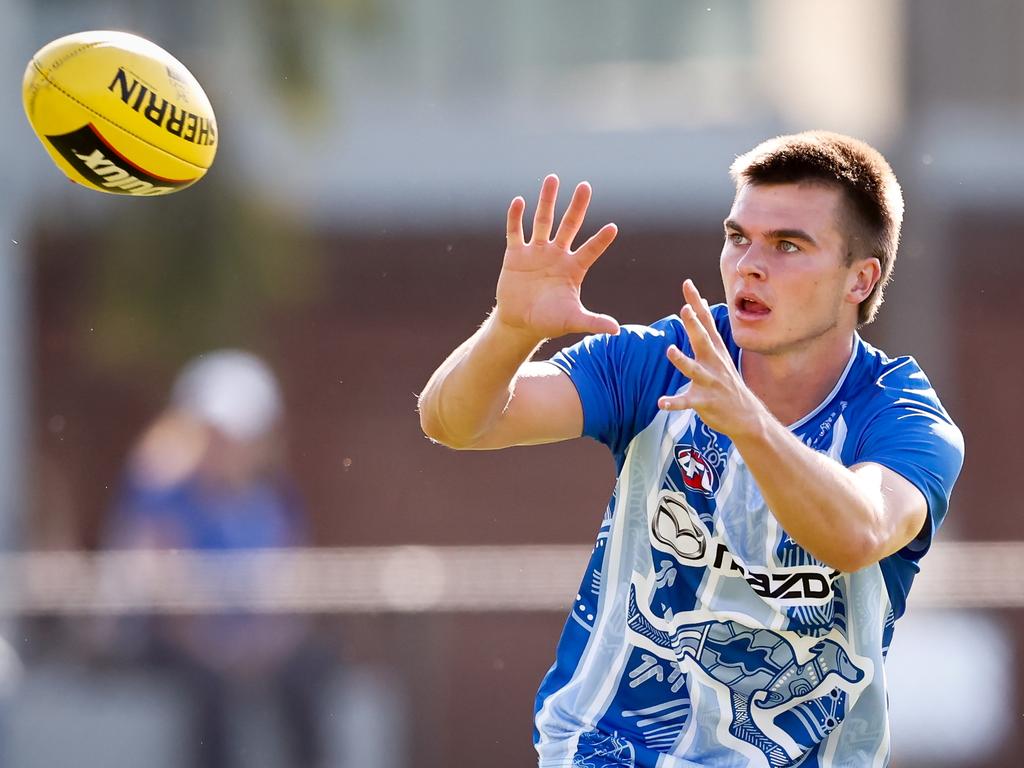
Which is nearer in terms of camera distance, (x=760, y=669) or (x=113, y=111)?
(x=760, y=669)

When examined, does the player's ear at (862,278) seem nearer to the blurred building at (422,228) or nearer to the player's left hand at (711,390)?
the player's left hand at (711,390)

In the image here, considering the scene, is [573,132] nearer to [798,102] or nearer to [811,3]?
[798,102]

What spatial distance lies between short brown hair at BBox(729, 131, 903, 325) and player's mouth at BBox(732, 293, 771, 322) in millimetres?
330

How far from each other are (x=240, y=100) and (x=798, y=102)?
6025 millimetres

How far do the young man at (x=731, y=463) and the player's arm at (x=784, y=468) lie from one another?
0.94ft

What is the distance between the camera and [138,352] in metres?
16.7

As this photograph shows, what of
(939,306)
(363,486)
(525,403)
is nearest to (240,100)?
(363,486)

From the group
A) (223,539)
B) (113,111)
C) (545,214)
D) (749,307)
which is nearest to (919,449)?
(749,307)

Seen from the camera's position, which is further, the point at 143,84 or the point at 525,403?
the point at 143,84

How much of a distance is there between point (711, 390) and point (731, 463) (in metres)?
0.65

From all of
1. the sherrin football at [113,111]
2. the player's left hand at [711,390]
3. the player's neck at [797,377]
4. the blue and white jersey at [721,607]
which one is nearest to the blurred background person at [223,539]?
the sherrin football at [113,111]

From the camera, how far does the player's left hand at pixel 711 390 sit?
388 cm

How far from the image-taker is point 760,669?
448 cm

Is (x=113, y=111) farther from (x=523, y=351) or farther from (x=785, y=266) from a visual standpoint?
(x=785, y=266)
